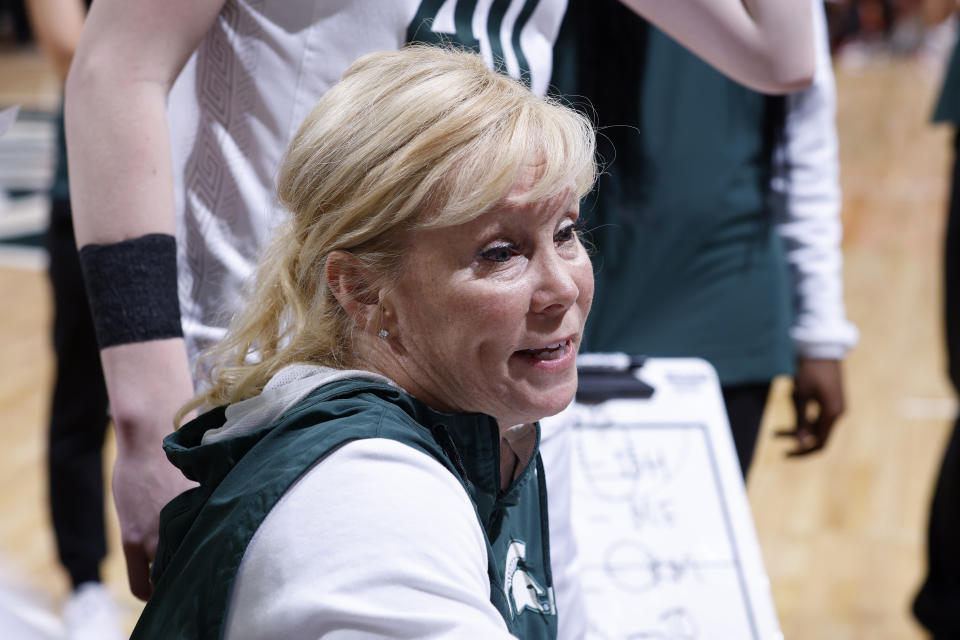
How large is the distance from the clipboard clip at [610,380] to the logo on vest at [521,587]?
1.95ft

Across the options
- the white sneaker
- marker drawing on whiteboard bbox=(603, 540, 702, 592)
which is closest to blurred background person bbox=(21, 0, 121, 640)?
the white sneaker

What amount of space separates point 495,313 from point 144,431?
35cm

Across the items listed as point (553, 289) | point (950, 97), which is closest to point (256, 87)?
point (553, 289)

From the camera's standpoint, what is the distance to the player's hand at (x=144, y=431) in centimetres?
109

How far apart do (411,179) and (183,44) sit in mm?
311

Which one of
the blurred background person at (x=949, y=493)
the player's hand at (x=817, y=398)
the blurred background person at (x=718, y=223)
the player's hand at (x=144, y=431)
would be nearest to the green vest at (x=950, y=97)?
the blurred background person at (x=949, y=493)

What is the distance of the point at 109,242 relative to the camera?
1.11 metres

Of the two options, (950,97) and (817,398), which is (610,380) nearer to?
(817,398)

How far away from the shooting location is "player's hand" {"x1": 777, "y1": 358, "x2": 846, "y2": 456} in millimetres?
1937

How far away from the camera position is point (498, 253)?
3.28 ft

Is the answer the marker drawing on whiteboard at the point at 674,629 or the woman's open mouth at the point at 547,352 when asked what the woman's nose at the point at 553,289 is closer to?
the woman's open mouth at the point at 547,352

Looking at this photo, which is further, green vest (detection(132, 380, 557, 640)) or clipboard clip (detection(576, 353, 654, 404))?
clipboard clip (detection(576, 353, 654, 404))

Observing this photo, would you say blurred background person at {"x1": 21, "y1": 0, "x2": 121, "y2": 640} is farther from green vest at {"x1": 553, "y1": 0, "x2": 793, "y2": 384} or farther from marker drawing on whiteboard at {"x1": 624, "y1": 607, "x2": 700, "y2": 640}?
marker drawing on whiteboard at {"x1": 624, "y1": 607, "x2": 700, "y2": 640}

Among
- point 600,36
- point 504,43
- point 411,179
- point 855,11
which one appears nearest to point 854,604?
point 600,36
